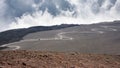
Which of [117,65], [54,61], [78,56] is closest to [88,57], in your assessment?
[78,56]

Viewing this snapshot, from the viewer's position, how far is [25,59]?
20516 millimetres

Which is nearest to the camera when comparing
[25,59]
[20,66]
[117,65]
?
[20,66]

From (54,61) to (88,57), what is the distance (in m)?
4.15

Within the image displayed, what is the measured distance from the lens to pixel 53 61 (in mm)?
20609

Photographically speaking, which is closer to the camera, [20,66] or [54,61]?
[20,66]

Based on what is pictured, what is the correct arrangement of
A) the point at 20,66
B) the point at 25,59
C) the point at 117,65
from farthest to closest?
the point at 117,65 → the point at 25,59 → the point at 20,66

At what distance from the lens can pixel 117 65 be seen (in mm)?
22422

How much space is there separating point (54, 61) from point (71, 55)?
325cm

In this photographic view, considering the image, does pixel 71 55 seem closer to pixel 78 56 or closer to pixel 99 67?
pixel 78 56

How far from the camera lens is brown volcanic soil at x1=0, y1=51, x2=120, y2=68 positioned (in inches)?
761

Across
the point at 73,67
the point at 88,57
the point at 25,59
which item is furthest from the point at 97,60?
the point at 25,59

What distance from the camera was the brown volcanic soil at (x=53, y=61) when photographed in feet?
63.4

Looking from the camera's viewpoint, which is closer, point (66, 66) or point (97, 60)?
point (66, 66)

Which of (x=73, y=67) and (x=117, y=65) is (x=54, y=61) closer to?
(x=73, y=67)
